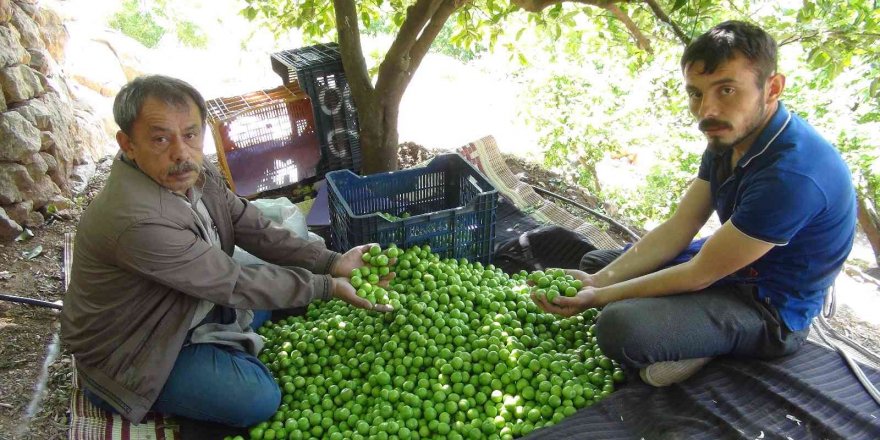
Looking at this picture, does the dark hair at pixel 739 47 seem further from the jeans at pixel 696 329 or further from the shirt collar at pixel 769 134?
the jeans at pixel 696 329

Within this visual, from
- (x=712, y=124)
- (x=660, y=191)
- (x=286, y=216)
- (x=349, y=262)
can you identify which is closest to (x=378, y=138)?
(x=286, y=216)

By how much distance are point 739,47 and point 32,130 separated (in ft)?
15.0

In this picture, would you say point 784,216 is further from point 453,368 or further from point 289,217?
point 289,217

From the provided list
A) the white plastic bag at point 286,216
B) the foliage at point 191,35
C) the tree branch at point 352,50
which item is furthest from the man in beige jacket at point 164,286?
the foliage at point 191,35

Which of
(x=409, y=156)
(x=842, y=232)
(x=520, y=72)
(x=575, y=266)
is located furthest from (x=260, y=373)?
(x=520, y=72)

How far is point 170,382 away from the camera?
2.65 meters

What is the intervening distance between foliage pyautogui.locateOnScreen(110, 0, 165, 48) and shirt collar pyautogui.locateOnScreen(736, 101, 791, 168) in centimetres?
1199

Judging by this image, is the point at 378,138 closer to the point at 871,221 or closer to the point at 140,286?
the point at 140,286

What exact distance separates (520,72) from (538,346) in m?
6.25

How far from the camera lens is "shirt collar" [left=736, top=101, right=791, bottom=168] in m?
2.52

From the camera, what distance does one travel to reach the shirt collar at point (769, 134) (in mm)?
2523

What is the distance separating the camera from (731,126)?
100 inches

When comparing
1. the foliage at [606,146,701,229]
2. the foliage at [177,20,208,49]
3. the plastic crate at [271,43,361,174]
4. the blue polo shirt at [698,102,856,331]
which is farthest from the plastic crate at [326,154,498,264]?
the foliage at [177,20,208,49]

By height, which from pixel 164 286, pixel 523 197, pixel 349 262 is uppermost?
pixel 164 286
